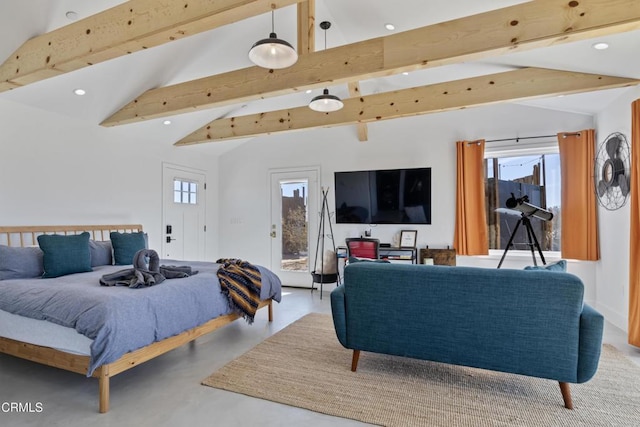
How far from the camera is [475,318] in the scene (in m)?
2.30

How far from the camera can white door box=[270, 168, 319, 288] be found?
240 inches

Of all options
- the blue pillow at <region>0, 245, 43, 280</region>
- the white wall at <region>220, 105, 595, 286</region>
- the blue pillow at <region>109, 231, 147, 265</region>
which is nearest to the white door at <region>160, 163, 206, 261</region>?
the white wall at <region>220, 105, 595, 286</region>

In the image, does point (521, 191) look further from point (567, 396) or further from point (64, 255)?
point (64, 255)

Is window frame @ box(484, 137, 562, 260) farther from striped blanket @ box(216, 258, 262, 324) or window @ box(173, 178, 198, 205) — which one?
window @ box(173, 178, 198, 205)

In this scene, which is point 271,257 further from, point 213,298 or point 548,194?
point 548,194

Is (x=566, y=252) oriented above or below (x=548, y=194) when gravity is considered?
below

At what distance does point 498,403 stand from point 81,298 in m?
2.83

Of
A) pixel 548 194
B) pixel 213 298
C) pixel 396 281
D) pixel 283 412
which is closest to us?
pixel 283 412

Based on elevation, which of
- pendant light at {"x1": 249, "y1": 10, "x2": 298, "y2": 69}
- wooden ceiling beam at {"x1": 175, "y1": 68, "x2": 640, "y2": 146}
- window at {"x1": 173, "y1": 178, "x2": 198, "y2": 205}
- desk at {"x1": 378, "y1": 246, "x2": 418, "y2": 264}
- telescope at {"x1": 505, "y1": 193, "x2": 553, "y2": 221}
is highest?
wooden ceiling beam at {"x1": 175, "y1": 68, "x2": 640, "y2": 146}

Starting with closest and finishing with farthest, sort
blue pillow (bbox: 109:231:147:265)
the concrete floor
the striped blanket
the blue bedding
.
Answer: the concrete floor < the blue bedding < the striped blanket < blue pillow (bbox: 109:231:147:265)

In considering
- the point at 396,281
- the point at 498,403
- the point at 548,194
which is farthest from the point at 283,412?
the point at 548,194

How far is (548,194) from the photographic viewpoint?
4.85 metres

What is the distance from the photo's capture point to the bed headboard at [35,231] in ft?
11.8

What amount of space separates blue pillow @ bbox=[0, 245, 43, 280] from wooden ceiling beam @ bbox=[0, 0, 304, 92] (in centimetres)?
152
